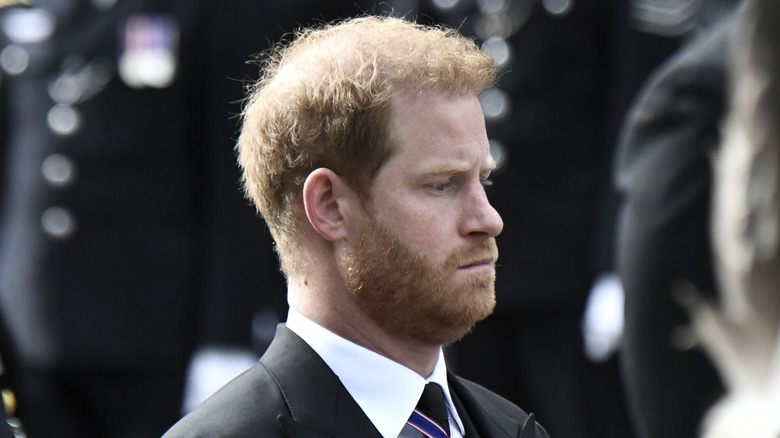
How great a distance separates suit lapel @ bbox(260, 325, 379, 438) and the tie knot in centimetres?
11

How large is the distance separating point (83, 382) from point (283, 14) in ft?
5.50

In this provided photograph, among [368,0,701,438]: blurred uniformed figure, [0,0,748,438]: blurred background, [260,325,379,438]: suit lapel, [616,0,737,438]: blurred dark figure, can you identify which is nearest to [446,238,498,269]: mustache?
[260,325,379,438]: suit lapel

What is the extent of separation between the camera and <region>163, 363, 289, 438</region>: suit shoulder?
232 cm

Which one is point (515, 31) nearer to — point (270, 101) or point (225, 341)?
point (225, 341)

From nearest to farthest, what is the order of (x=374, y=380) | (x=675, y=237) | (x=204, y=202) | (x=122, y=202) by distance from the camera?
(x=374, y=380), (x=675, y=237), (x=122, y=202), (x=204, y=202)

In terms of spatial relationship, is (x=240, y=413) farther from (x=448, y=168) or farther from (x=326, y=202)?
(x=448, y=168)

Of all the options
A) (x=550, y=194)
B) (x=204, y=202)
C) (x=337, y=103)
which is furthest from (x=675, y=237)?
(x=337, y=103)

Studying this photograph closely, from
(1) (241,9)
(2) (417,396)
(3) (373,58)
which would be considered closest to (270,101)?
(3) (373,58)

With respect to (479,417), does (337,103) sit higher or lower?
higher

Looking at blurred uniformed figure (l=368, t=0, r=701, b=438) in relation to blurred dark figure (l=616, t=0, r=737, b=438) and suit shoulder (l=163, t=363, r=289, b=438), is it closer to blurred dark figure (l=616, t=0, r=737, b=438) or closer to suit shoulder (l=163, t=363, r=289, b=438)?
blurred dark figure (l=616, t=0, r=737, b=438)

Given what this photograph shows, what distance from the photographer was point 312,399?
241 cm

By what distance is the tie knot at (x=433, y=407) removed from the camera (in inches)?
97.5

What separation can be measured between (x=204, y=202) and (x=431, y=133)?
3900mm

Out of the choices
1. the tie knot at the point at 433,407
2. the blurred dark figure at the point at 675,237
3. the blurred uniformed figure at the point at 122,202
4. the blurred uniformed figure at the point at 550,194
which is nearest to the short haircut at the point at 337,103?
the tie knot at the point at 433,407
